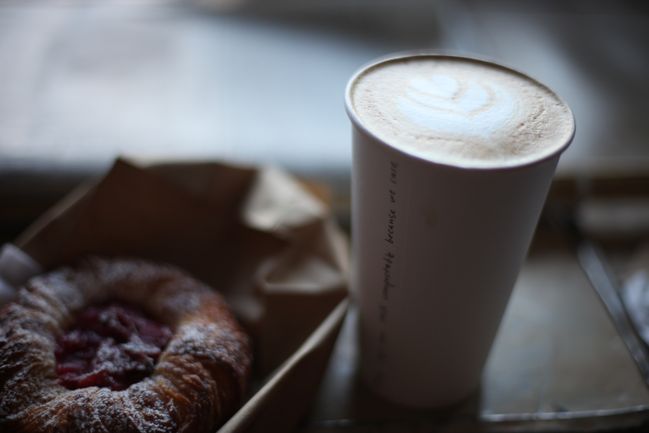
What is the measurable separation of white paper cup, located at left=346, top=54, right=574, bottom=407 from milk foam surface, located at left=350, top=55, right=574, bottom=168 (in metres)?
0.02

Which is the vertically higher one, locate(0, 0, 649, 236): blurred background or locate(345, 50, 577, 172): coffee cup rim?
locate(345, 50, 577, 172): coffee cup rim

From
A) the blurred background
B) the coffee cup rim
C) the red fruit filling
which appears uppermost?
the coffee cup rim

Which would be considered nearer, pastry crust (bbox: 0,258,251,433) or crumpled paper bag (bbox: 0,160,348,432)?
pastry crust (bbox: 0,258,251,433)

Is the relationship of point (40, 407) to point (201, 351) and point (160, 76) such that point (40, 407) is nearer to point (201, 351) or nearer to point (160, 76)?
point (201, 351)

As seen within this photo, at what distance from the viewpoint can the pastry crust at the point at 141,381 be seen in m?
0.72

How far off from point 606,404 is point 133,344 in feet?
2.37

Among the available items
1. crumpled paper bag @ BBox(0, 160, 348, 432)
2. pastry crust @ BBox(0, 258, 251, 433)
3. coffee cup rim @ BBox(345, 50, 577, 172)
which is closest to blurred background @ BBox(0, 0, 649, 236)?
crumpled paper bag @ BBox(0, 160, 348, 432)

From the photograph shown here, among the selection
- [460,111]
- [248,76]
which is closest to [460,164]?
[460,111]

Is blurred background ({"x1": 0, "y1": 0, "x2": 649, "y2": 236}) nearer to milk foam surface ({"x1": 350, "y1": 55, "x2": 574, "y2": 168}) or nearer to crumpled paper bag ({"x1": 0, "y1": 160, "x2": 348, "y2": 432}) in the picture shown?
crumpled paper bag ({"x1": 0, "y1": 160, "x2": 348, "y2": 432})

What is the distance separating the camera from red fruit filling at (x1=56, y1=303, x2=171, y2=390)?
0.78 metres

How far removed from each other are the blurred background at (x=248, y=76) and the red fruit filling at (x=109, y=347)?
0.31m

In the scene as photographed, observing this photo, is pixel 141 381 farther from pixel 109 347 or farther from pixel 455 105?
pixel 455 105

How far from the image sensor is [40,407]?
28.5 inches

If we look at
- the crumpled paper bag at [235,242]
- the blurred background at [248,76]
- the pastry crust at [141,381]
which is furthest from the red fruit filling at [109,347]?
the blurred background at [248,76]
